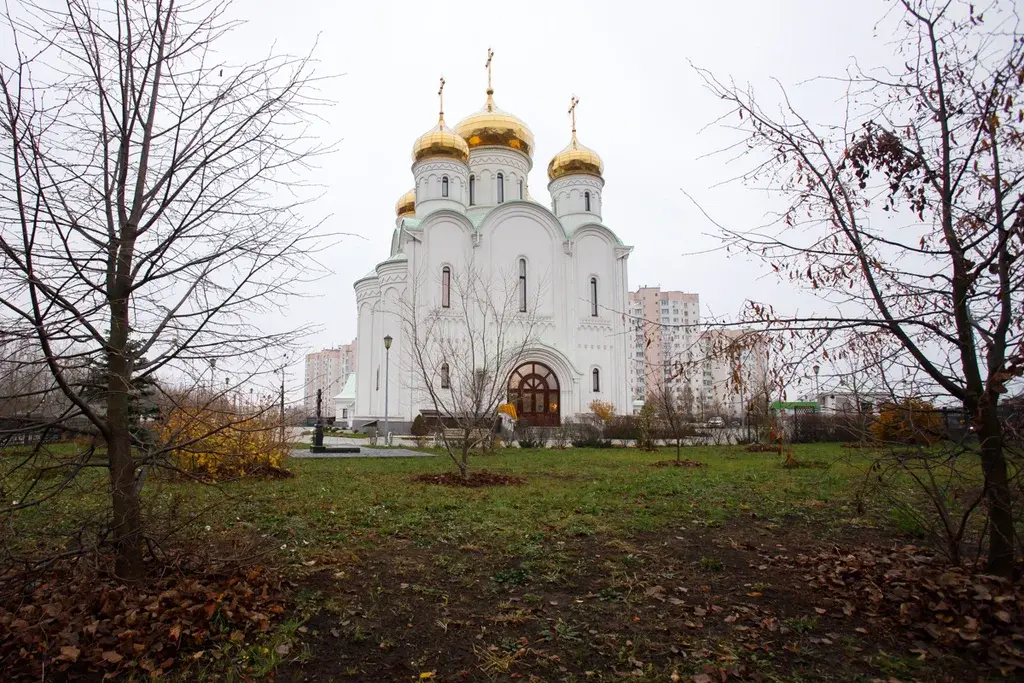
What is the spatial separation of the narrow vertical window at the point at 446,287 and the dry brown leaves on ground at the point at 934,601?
24.4 meters

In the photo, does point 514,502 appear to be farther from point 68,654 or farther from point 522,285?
point 522,285

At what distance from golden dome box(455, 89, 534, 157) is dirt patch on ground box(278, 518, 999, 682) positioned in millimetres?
30266

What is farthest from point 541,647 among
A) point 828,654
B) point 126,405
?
point 126,405

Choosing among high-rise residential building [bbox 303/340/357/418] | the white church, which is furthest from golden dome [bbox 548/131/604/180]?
high-rise residential building [bbox 303/340/357/418]

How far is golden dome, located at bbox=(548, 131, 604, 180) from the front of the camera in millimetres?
33344

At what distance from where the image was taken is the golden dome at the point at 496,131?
109 feet

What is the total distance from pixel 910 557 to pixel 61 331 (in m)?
5.68

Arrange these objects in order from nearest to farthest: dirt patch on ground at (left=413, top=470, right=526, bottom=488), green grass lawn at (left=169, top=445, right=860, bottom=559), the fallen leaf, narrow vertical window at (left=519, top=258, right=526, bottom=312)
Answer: the fallen leaf < green grass lawn at (left=169, top=445, right=860, bottom=559) < dirt patch on ground at (left=413, top=470, right=526, bottom=488) < narrow vertical window at (left=519, top=258, right=526, bottom=312)

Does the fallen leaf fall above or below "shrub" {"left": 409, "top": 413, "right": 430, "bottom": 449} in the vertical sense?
below

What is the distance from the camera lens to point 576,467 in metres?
12.7

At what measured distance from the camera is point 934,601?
151 inches

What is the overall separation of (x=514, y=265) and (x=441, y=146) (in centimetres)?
738

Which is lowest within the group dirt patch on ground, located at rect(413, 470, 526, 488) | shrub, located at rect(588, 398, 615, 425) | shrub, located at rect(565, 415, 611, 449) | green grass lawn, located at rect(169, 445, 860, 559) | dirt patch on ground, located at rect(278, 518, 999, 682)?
dirt patch on ground, located at rect(278, 518, 999, 682)

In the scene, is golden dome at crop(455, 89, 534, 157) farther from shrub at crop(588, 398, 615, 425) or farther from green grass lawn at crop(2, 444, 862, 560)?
green grass lawn at crop(2, 444, 862, 560)
